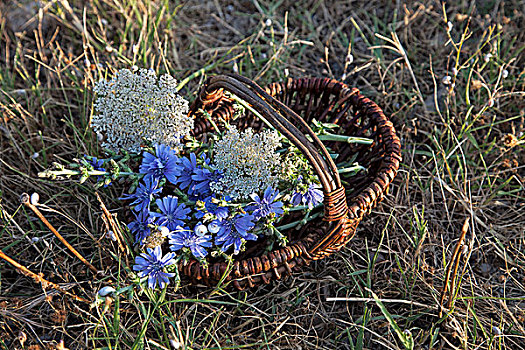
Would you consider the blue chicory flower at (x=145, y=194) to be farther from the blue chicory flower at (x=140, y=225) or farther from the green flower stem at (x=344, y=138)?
the green flower stem at (x=344, y=138)

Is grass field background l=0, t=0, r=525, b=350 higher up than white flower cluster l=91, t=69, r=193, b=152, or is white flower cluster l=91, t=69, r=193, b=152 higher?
white flower cluster l=91, t=69, r=193, b=152

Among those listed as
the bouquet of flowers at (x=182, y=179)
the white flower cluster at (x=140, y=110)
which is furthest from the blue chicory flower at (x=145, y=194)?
the white flower cluster at (x=140, y=110)

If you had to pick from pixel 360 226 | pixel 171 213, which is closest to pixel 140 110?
pixel 171 213

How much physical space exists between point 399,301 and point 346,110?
0.66 m

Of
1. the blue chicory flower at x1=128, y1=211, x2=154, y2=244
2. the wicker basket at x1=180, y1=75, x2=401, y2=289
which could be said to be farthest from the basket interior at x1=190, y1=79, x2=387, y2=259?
the blue chicory flower at x1=128, y1=211, x2=154, y2=244

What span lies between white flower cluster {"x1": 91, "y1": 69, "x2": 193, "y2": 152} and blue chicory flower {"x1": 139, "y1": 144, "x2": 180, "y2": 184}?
31 millimetres

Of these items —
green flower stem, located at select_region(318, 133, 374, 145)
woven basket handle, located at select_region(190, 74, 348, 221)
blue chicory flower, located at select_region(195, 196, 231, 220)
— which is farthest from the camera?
green flower stem, located at select_region(318, 133, 374, 145)

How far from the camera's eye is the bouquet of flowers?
4.21 ft

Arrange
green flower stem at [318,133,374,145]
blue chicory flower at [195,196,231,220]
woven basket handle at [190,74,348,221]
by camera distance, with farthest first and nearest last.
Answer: green flower stem at [318,133,374,145] → blue chicory flower at [195,196,231,220] → woven basket handle at [190,74,348,221]

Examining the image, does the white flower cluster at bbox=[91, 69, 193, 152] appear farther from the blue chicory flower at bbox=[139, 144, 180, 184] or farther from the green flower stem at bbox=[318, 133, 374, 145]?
the green flower stem at bbox=[318, 133, 374, 145]

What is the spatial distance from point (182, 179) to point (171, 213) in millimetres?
118

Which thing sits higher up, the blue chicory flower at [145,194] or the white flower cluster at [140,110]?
the white flower cluster at [140,110]

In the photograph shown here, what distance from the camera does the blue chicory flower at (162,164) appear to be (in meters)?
1.37

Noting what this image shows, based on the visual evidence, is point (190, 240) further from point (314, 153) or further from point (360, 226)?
point (360, 226)
